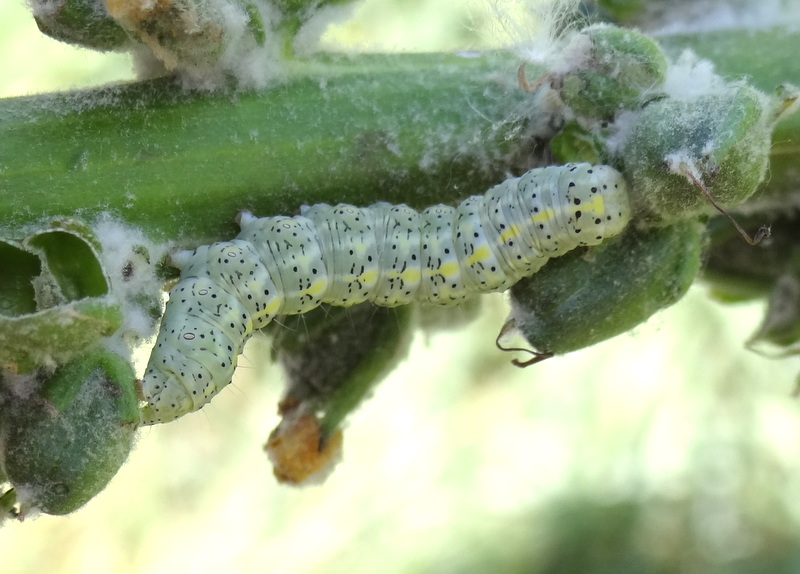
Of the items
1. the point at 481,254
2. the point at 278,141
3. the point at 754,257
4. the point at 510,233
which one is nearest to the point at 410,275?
the point at 481,254

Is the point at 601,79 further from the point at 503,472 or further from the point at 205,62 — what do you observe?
the point at 503,472

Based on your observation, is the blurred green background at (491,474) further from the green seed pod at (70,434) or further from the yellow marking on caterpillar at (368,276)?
the green seed pod at (70,434)

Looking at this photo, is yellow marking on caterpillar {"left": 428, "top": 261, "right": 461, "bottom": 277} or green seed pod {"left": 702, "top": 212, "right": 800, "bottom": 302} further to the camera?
green seed pod {"left": 702, "top": 212, "right": 800, "bottom": 302}

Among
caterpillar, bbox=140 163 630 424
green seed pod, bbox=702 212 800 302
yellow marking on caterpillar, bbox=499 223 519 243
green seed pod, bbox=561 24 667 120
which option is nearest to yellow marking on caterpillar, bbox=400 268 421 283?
caterpillar, bbox=140 163 630 424

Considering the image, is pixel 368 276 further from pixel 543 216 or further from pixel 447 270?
pixel 543 216

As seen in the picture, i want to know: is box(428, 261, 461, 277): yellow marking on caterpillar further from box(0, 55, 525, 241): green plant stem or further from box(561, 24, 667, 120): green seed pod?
box(561, 24, 667, 120): green seed pod

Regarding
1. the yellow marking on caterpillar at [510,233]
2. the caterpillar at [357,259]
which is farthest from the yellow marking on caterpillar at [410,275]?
the yellow marking on caterpillar at [510,233]
